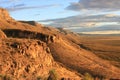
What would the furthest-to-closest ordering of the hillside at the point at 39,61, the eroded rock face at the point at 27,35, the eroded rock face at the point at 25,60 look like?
the eroded rock face at the point at 27,35, the hillside at the point at 39,61, the eroded rock face at the point at 25,60

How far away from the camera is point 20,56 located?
4129 inches

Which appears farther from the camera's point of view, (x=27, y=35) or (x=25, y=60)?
(x=27, y=35)

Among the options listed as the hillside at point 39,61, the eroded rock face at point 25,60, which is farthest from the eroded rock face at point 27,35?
the eroded rock face at point 25,60

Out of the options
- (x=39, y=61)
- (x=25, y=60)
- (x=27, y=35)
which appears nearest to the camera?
(x=25, y=60)

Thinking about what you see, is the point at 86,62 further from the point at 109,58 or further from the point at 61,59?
the point at 109,58

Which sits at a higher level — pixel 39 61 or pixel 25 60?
pixel 25 60

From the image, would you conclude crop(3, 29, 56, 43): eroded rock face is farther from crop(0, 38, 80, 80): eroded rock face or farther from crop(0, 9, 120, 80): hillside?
crop(0, 38, 80, 80): eroded rock face

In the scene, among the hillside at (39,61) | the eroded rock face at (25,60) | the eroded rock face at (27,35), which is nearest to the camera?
the eroded rock face at (25,60)

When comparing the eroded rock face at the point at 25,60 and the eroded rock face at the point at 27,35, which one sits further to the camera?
the eroded rock face at the point at 27,35

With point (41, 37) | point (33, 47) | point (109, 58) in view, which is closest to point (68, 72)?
point (33, 47)

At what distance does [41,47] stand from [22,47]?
36.8 feet

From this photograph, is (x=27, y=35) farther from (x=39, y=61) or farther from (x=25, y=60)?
(x=25, y=60)

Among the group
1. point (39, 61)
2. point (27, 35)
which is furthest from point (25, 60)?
point (27, 35)

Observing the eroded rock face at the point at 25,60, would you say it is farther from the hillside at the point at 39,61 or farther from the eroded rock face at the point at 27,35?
the eroded rock face at the point at 27,35
